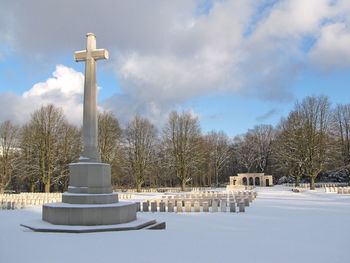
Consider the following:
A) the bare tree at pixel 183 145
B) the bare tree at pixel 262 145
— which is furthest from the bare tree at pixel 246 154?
the bare tree at pixel 183 145

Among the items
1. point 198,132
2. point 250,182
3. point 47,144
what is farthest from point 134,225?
point 250,182

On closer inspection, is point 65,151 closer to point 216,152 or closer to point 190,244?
point 216,152

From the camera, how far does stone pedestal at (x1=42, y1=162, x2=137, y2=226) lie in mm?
13047

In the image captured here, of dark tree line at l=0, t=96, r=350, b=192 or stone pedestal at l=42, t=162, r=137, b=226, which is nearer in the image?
stone pedestal at l=42, t=162, r=137, b=226

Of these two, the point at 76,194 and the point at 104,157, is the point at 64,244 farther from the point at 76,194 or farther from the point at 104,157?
the point at 104,157

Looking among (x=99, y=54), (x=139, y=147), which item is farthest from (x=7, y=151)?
(x=99, y=54)

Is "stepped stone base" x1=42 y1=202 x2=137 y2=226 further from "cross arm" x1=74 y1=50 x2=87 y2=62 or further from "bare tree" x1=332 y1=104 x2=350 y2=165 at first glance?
"bare tree" x1=332 y1=104 x2=350 y2=165

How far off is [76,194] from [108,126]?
37.8m

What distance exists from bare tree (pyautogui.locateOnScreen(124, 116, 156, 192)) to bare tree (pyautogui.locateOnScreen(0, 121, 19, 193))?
15073 mm

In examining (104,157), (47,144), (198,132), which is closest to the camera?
(47,144)

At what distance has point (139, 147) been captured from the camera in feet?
181

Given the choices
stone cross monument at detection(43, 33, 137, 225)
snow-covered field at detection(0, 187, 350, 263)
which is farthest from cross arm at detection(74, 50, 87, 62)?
snow-covered field at detection(0, 187, 350, 263)

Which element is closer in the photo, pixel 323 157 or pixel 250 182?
pixel 323 157

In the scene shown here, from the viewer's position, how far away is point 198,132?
5859 cm
